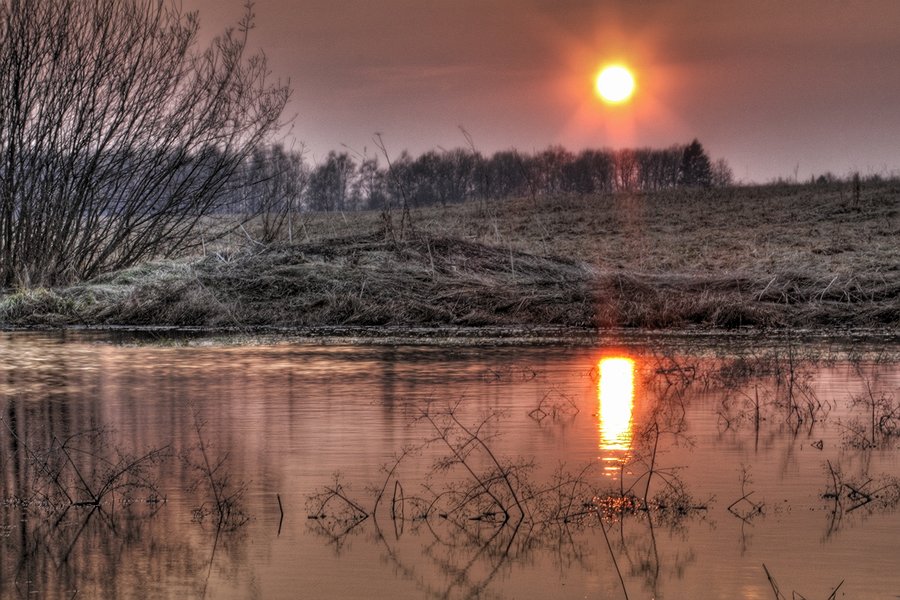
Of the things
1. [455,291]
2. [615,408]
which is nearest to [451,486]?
[615,408]

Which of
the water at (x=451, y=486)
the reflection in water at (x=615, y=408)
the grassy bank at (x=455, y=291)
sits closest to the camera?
the water at (x=451, y=486)

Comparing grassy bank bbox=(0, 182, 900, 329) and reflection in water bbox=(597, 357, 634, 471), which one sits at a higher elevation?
grassy bank bbox=(0, 182, 900, 329)

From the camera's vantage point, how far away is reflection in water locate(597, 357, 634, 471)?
870 centimetres

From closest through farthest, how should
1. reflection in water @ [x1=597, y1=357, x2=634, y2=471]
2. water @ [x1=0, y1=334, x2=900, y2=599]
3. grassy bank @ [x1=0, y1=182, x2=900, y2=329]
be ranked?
water @ [x1=0, y1=334, x2=900, y2=599], reflection in water @ [x1=597, y1=357, x2=634, y2=471], grassy bank @ [x1=0, y1=182, x2=900, y2=329]

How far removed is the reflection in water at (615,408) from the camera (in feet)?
28.6

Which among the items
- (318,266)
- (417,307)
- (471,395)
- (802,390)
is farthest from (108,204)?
(802,390)

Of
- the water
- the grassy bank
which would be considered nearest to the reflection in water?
the water

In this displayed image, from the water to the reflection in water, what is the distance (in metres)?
0.05

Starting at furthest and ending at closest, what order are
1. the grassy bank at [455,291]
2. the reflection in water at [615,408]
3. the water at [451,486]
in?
1. the grassy bank at [455,291]
2. the reflection in water at [615,408]
3. the water at [451,486]

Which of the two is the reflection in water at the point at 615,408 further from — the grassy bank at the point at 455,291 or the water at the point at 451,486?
the grassy bank at the point at 455,291

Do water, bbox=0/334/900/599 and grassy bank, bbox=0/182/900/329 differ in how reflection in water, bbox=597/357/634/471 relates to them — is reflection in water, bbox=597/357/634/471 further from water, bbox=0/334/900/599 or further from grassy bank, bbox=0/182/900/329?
grassy bank, bbox=0/182/900/329

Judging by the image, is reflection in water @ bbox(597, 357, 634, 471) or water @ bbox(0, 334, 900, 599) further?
reflection in water @ bbox(597, 357, 634, 471)

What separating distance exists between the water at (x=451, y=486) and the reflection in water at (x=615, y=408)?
5 centimetres

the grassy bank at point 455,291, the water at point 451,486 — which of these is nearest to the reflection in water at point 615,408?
the water at point 451,486
